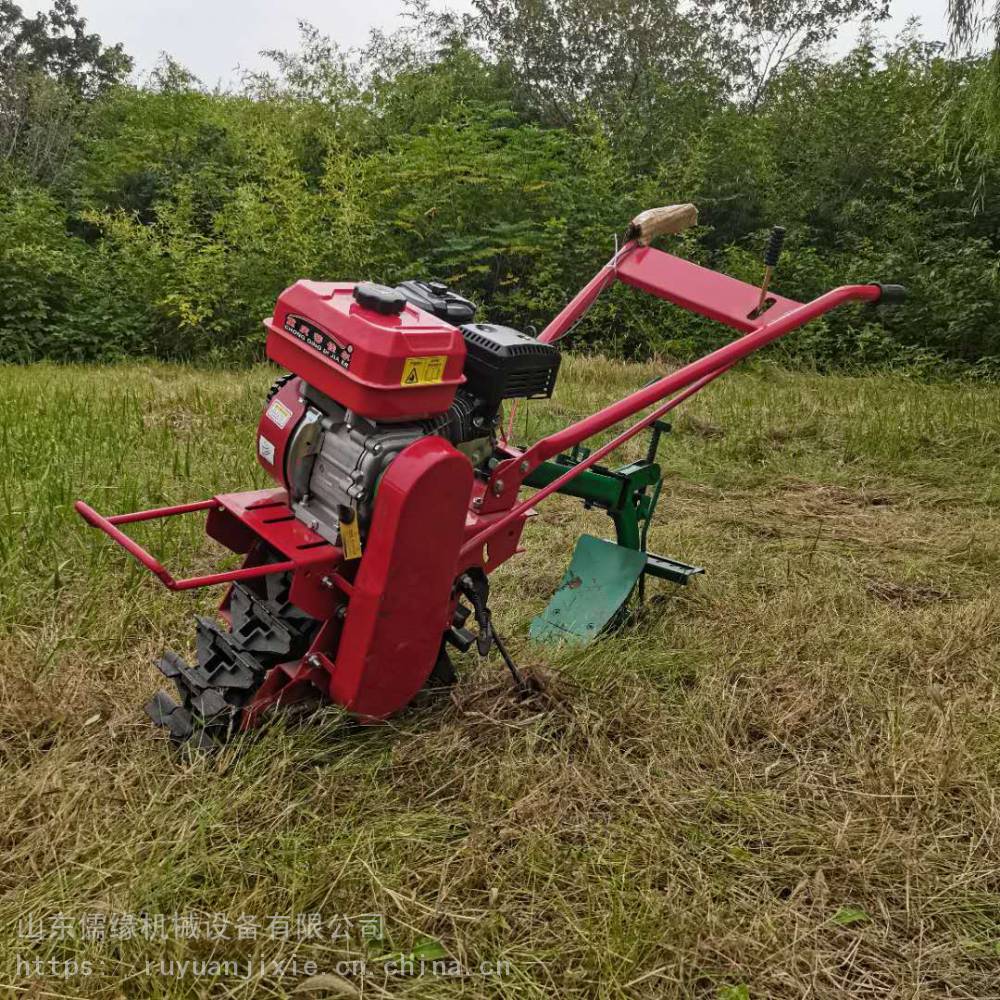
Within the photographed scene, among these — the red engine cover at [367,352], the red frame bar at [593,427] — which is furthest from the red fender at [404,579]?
the red frame bar at [593,427]

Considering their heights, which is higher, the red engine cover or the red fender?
the red engine cover

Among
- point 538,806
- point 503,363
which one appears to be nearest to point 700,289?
point 503,363

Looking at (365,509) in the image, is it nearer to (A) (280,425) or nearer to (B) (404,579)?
(B) (404,579)

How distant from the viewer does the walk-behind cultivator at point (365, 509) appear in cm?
204

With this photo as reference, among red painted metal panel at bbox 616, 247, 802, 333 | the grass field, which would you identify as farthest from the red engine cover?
red painted metal panel at bbox 616, 247, 802, 333

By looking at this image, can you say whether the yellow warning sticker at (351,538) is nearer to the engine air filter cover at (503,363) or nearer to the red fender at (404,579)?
the red fender at (404,579)

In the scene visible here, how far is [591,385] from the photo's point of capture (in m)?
7.83

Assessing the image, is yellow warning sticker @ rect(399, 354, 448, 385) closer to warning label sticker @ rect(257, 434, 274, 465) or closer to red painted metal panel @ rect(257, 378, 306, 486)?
red painted metal panel @ rect(257, 378, 306, 486)

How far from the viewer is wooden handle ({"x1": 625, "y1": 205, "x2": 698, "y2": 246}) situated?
317cm

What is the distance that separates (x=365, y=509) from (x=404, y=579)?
18cm

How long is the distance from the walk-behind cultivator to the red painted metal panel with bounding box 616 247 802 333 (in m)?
0.41

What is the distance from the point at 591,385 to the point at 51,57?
24.2m

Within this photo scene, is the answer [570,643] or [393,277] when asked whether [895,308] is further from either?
[570,643]

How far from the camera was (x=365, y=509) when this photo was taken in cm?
209
